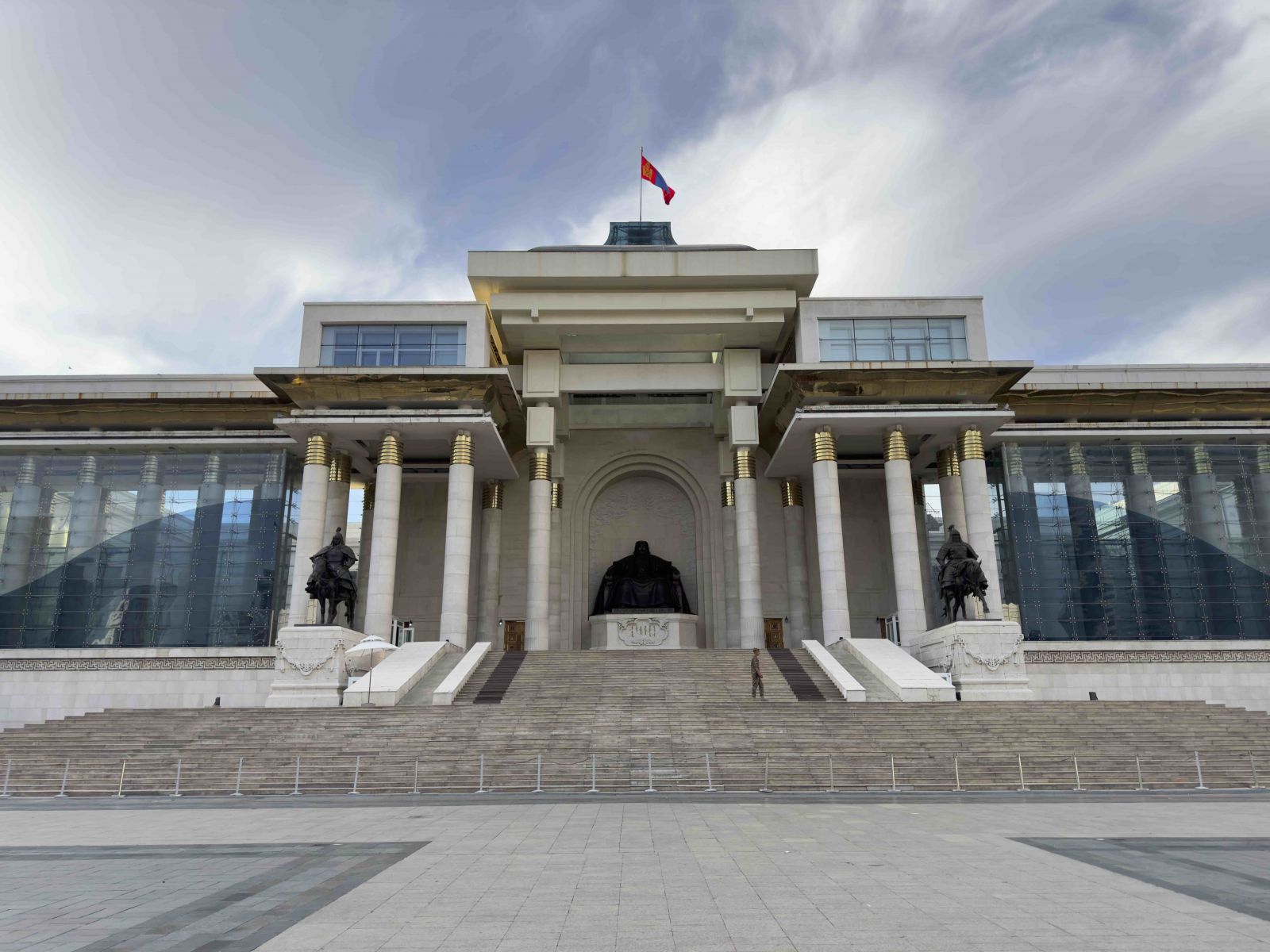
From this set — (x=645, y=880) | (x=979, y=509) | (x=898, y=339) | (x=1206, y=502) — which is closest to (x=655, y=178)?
(x=898, y=339)

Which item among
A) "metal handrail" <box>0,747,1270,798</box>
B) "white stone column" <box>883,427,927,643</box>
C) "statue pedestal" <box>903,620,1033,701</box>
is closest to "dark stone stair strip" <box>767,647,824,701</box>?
"white stone column" <box>883,427,927,643</box>

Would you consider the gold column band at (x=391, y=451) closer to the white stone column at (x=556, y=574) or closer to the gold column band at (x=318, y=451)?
the gold column band at (x=318, y=451)

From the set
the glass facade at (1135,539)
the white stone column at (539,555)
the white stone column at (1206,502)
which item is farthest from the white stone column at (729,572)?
the white stone column at (1206,502)

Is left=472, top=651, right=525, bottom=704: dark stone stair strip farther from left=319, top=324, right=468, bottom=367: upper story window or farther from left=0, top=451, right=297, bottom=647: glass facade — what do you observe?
left=319, top=324, right=468, bottom=367: upper story window

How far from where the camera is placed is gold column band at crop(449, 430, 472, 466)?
1255 inches

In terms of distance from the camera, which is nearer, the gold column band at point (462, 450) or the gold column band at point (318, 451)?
the gold column band at point (318, 451)

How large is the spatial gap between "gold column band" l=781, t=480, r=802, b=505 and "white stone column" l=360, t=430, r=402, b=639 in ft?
52.8

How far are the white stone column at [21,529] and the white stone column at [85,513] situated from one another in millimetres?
→ 1526

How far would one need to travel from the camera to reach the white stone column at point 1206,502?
3303 cm

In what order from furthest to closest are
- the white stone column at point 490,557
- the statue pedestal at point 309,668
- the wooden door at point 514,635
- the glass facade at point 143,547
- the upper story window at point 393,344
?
the wooden door at point 514,635, the white stone column at point 490,557, the upper story window at point 393,344, the glass facade at point 143,547, the statue pedestal at point 309,668

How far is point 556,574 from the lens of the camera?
37.5 metres

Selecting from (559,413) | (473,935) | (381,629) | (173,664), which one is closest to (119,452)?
(173,664)

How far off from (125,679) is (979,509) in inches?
1137

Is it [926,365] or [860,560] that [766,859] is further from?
[860,560]
